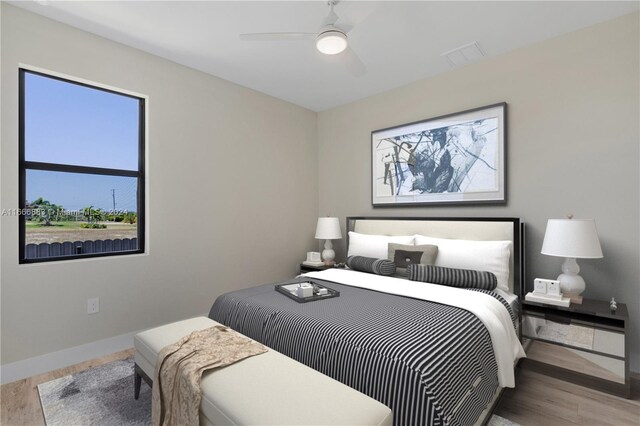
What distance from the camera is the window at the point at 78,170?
8.09 ft

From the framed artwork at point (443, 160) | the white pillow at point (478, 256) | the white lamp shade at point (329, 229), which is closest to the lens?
the white pillow at point (478, 256)

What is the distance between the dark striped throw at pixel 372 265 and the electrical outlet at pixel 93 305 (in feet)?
7.74

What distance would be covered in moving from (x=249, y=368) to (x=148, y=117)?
262cm

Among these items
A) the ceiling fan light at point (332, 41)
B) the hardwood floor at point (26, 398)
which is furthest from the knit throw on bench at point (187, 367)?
the ceiling fan light at point (332, 41)

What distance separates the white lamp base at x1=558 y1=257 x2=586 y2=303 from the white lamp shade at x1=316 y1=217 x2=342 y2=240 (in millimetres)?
2279

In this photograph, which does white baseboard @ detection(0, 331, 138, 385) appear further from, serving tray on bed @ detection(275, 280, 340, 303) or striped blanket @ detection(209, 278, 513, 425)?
serving tray on bed @ detection(275, 280, 340, 303)

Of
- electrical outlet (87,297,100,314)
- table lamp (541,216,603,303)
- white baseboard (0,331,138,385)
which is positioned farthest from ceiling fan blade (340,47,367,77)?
white baseboard (0,331,138,385)

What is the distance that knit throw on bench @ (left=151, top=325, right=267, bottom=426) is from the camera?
1.40 meters

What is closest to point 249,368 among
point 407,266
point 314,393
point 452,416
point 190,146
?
point 314,393

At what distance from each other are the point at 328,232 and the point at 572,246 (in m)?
2.44

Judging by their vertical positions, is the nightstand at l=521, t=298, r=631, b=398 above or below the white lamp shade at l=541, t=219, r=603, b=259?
below

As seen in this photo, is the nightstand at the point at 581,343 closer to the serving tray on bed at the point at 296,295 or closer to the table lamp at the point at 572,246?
the table lamp at the point at 572,246

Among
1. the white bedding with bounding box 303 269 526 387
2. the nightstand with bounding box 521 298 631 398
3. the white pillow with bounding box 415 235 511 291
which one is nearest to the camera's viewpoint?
the white bedding with bounding box 303 269 526 387

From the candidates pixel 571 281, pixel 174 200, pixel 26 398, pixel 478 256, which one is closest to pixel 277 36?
pixel 174 200
